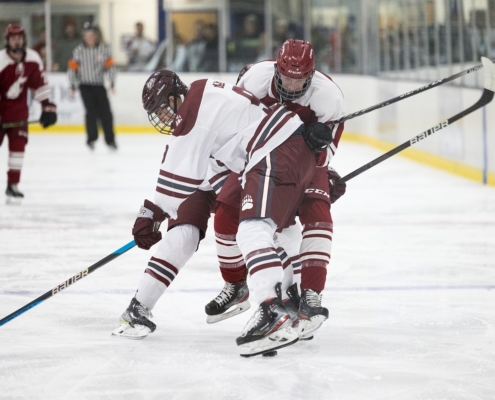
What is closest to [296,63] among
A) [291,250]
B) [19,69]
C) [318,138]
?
[318,138]

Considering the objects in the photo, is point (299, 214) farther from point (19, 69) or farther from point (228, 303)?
point (19, 69)

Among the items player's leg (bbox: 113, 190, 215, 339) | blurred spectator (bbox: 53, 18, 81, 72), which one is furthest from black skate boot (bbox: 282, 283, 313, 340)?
blurred spectator (bbox: 53, 18, 81, 72)

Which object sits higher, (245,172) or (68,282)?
(245,172)

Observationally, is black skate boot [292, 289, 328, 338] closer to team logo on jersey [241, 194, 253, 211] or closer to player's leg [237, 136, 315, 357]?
player's leg [237, 136, 315, 357]

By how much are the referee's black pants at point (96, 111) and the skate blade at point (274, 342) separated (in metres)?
6.96

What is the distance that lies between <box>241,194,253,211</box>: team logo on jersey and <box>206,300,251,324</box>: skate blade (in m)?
0.57

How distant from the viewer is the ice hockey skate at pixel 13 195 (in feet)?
19.9

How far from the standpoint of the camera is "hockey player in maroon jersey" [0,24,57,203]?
596 cm

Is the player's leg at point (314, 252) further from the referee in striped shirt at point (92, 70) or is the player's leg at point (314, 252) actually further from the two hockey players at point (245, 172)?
the referee in striped shirt at point (92, 70)

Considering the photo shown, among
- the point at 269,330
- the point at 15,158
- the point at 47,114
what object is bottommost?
the point at 269,330

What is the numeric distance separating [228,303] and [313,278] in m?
0.40

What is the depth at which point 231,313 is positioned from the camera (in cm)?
312

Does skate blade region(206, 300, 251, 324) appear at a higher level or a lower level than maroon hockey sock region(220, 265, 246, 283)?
lower

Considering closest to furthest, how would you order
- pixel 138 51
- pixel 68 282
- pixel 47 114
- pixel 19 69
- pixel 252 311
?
1. pixel 68 282
2. pixel 252 311
3. pixel 19 69
4. pixel 47 114
5. pixel 138 51
